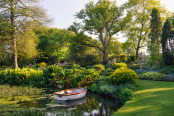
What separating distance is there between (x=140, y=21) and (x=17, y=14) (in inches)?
770

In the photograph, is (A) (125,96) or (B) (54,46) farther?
(B) (54,46)

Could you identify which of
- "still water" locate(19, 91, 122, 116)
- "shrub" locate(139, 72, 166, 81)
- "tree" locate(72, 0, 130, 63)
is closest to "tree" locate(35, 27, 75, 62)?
"tree" locate(72, 0, 130, 63)

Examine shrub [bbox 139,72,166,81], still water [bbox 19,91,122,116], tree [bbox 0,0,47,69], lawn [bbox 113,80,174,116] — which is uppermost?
tree [bbox 0,0,47,69]

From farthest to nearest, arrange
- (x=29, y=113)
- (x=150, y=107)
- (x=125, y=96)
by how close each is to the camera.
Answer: (x=125, y=96) < (x=29, y=113) < (x=150, y=107)

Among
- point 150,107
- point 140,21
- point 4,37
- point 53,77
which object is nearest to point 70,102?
point 150,107

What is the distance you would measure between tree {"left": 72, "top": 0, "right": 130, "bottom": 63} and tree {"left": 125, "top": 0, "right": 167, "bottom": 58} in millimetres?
3169

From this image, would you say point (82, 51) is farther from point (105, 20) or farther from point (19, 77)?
point (19, 77)

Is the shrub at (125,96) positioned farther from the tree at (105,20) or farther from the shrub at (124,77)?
the tree at (105,20)

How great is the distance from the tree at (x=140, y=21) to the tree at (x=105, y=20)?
10.4 ft

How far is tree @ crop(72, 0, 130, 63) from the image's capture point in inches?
887

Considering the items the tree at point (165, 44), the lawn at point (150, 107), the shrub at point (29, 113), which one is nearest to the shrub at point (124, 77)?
the lawn at point (150, 107)

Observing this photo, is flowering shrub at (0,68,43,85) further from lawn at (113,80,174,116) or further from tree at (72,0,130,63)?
tree at (72,0,130,63)

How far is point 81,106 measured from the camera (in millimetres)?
6914

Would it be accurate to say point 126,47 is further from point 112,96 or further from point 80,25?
point 112,96
